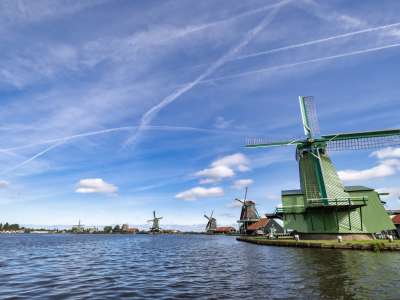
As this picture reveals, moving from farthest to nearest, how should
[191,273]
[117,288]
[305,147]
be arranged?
[305,147]
[191,273]
[117,288]

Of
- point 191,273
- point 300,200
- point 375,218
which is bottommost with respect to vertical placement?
point 191,273

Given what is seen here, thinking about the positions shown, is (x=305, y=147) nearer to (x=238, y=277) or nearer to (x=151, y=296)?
(x=238, y=277)

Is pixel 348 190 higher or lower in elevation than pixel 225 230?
higher

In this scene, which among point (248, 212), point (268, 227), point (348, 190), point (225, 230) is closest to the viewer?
point (348, 190)

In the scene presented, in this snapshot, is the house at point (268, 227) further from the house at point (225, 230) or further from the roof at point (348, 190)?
the house at point (225, 230)

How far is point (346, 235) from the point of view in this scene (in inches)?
1895

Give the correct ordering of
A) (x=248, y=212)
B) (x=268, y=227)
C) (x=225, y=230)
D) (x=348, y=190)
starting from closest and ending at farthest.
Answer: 1. (x=348, y=190)
2. (x=268, y=227)
3. (x=248, y=212)
4. (x=225, y=230)

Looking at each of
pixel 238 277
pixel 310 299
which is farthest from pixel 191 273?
pixel 310 299

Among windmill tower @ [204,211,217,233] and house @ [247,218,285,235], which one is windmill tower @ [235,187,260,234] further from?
windmill tower @ [204,211,217,233]

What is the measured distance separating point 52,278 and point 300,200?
44.3 meters

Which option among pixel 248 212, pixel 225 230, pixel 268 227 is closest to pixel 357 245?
pixel 268 227

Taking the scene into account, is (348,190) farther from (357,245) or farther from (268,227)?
(268,227)

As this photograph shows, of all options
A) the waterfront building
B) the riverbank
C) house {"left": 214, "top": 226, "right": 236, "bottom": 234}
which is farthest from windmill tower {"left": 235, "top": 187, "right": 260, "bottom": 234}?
the riverbank

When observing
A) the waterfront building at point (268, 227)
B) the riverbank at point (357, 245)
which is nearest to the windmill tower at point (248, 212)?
the waterfront building at point (268, 227)
